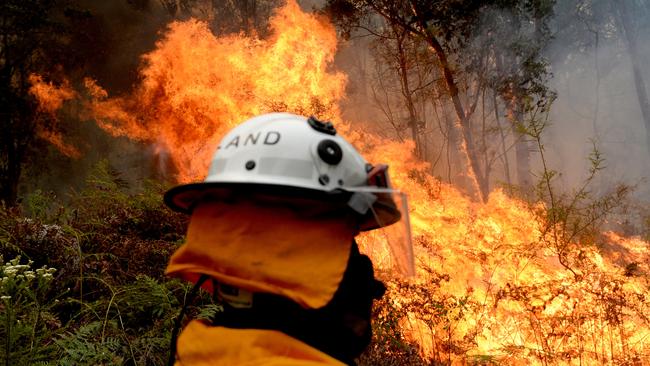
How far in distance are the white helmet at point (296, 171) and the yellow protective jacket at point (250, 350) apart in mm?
444

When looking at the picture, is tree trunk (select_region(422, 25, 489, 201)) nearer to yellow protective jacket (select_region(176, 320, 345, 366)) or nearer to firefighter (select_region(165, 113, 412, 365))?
firefighter (select_region(165, 113, 412, 365))

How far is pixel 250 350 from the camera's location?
1160 mm

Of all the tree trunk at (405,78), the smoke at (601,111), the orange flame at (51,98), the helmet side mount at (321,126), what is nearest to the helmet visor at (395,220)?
the helmet side mount at (321,126)

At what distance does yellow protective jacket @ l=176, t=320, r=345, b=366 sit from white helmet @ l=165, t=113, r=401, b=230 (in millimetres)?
444

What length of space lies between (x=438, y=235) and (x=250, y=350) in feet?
20.8

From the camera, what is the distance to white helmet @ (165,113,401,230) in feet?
4.56

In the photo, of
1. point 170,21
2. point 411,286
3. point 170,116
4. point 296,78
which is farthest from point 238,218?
point 170,21

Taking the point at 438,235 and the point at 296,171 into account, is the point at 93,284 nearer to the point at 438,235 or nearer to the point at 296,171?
the point at 296,171

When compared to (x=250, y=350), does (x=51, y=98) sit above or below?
above

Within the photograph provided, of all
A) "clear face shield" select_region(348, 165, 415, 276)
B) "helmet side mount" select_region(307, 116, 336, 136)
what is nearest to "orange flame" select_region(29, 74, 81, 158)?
"helmet side mount" select_region(307, 116, 336, 136)

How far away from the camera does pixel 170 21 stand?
48.9ft

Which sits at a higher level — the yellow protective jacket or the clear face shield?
the clear face shield

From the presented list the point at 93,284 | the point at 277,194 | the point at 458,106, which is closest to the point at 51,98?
the point at 93,284

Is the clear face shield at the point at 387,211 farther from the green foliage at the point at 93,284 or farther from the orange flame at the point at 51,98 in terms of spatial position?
the orange flame at the point at 51,98
